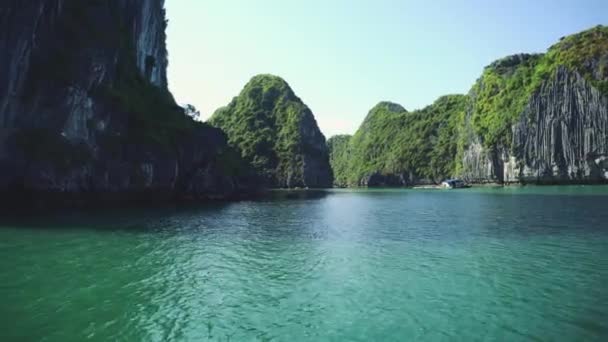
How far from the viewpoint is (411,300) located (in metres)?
13.6

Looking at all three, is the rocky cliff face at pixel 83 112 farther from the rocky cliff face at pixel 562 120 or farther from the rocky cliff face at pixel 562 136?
the rocky cliff face at pixel 562 120

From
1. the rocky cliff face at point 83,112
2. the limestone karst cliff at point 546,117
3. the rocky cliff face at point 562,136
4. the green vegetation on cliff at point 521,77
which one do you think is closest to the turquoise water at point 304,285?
the rocky cliff face at point 83,112

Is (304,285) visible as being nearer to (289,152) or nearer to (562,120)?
(562,120)

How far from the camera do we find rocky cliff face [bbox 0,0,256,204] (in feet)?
127

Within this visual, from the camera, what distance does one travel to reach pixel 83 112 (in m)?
46.9

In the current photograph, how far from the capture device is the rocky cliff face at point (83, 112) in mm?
38844

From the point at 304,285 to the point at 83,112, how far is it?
1698 inches

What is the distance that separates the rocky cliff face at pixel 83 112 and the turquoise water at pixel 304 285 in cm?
1863

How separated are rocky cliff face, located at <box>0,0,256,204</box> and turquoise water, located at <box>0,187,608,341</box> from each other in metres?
18.6

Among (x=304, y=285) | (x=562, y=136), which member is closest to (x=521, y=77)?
(x=562, y=136)

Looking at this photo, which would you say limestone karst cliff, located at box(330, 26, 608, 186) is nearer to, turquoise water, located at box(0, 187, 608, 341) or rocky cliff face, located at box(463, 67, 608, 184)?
rocky cliff face, located at box(463, 67, 608, 184)

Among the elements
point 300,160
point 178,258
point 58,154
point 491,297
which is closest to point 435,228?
point 491,297

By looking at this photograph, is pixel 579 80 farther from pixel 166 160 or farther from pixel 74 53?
pixel 74 53

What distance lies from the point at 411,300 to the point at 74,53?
47.7m
